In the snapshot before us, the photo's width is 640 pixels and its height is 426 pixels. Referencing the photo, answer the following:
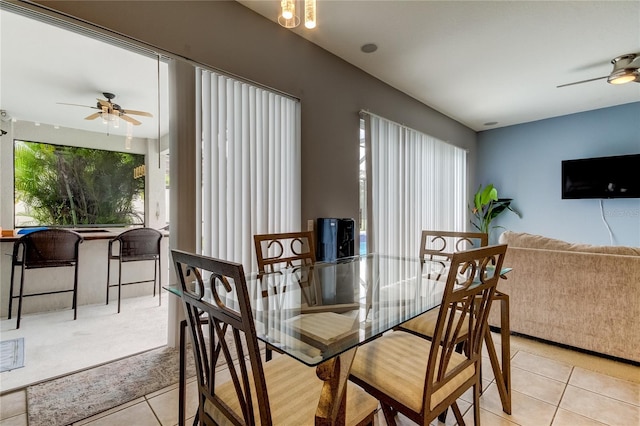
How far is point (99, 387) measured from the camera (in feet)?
5.74

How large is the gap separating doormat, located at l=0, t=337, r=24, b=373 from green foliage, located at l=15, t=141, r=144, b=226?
3072 millimetres

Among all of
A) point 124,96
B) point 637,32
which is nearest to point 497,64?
point 637,32

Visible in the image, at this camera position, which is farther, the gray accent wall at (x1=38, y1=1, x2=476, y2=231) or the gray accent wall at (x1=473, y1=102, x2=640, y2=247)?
the gray accent wall at (x1=473, y1=102, x2=640, y2=247)

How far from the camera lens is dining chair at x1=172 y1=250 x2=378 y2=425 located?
0.78m

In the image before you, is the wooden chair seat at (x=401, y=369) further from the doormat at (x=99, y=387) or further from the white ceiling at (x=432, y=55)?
the white ceiling at (x=432, y=55)

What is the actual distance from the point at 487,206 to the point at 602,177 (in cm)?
165

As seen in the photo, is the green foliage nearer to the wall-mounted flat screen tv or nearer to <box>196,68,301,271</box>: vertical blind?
<box>196,68,301,271</box>: vertical blind

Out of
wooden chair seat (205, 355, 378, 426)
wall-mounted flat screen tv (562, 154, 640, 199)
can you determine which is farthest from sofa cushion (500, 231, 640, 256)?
wall-mounted flat screen tv (562, 154, 640, 199)

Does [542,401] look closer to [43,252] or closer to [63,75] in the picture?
[43,252]

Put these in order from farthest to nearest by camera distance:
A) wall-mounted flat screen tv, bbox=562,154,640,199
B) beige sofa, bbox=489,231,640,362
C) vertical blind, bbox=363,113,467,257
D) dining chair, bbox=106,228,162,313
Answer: wall-mounted flat screen tv, bbox=562,154,640,199
vertical blind, bbox=363,113,467,257
dining chair, bbox=106,228,162,313
beige sofa, bbox=489,231,640,362

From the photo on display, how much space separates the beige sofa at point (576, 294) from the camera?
2.10m

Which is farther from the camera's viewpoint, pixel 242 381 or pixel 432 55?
pixel 432 55

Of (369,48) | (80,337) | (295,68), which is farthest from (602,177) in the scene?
(80,337)

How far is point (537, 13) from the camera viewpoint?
2322 millimetres
